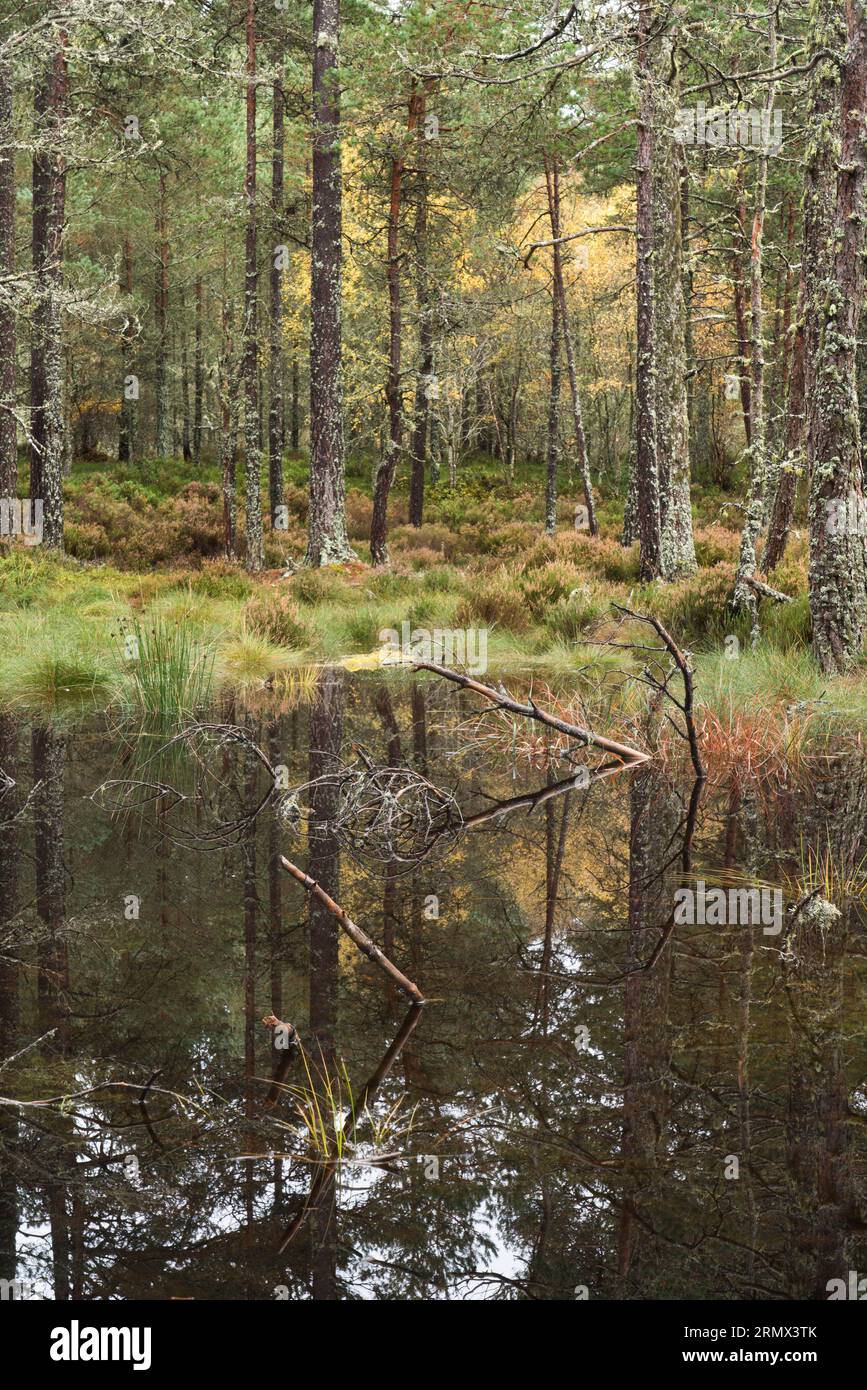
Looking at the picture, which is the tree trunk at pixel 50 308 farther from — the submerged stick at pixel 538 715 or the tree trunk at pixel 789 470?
the submerged stick at pixel 538 715

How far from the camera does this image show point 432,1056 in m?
3.16

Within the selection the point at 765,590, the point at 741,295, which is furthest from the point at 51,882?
the point at 741,295

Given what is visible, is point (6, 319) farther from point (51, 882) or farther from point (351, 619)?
point (51, 882)

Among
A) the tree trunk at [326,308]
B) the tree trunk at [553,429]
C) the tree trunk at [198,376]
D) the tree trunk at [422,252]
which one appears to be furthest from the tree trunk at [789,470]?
the tree trunk at [198,376]

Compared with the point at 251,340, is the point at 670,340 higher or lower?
lower

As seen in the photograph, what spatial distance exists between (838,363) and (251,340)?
1252cm

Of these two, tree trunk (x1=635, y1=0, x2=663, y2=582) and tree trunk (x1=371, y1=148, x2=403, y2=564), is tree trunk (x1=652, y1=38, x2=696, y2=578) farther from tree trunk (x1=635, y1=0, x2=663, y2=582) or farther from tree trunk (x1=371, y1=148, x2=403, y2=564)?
tree trunk (x1=371, y1=148, x2=403, y2=564)

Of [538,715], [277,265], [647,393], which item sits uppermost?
[277,265]

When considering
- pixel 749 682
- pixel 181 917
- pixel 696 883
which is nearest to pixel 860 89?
pixel 749 682

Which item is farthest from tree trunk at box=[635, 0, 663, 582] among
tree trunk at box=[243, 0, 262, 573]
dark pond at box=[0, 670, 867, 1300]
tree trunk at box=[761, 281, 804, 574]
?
dark pond at box=[0, 670, 867, 1300]

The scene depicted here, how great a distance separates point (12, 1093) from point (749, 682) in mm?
6574

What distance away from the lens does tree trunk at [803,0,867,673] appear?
8438 mm
